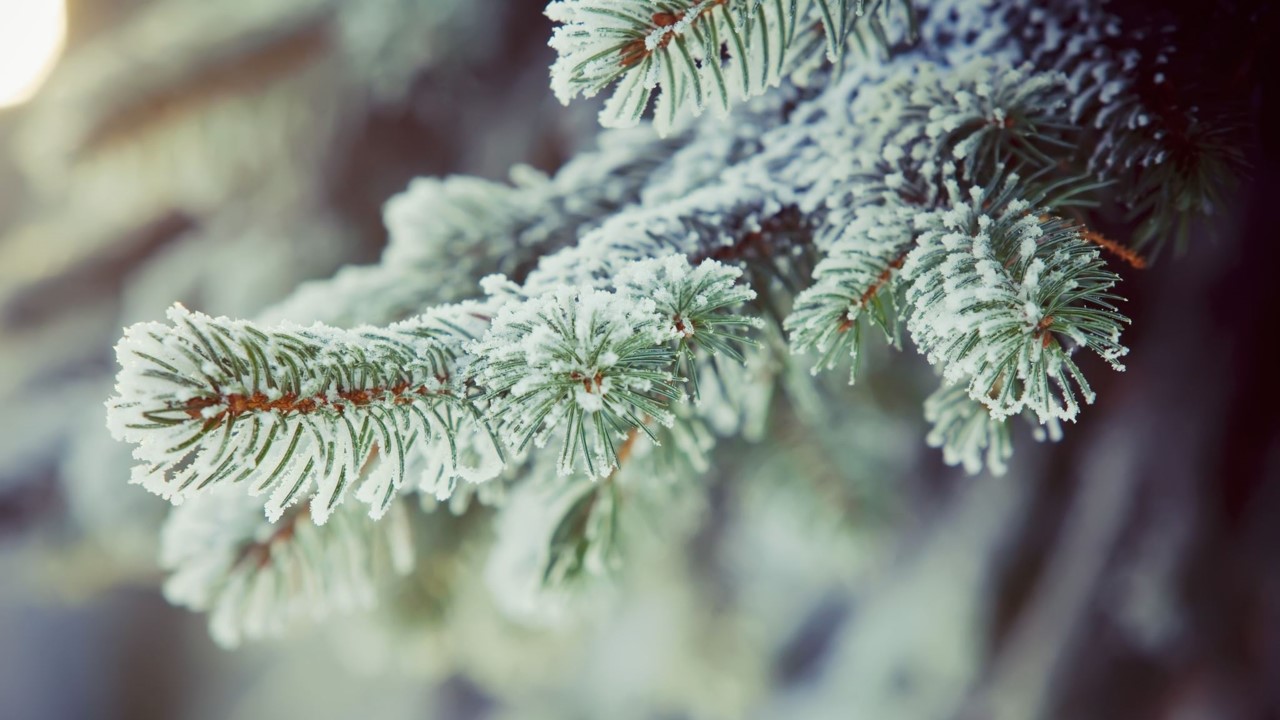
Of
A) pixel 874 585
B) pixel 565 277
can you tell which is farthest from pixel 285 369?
pixel 874 585

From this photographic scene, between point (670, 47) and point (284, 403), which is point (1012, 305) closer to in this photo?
point (670, 47)

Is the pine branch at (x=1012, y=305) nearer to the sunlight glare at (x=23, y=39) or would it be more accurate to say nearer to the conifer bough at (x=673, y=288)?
the conifer bough at (x=673, y=288)

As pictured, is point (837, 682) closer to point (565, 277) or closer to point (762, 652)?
point (762, 652)

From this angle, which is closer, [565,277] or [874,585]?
[565,277]

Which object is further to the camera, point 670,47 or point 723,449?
point 723,449

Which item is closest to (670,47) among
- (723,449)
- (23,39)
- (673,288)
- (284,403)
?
(673,288)

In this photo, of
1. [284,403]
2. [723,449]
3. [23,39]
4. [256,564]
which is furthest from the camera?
[23,39]

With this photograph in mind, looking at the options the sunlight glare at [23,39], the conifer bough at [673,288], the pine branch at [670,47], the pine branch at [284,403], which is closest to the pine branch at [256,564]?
the conifer bough at [673,288]

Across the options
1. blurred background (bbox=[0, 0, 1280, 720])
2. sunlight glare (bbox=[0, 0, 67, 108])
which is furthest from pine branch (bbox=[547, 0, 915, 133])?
sunlight glare (bbox=[0, 0, 67, 108])
